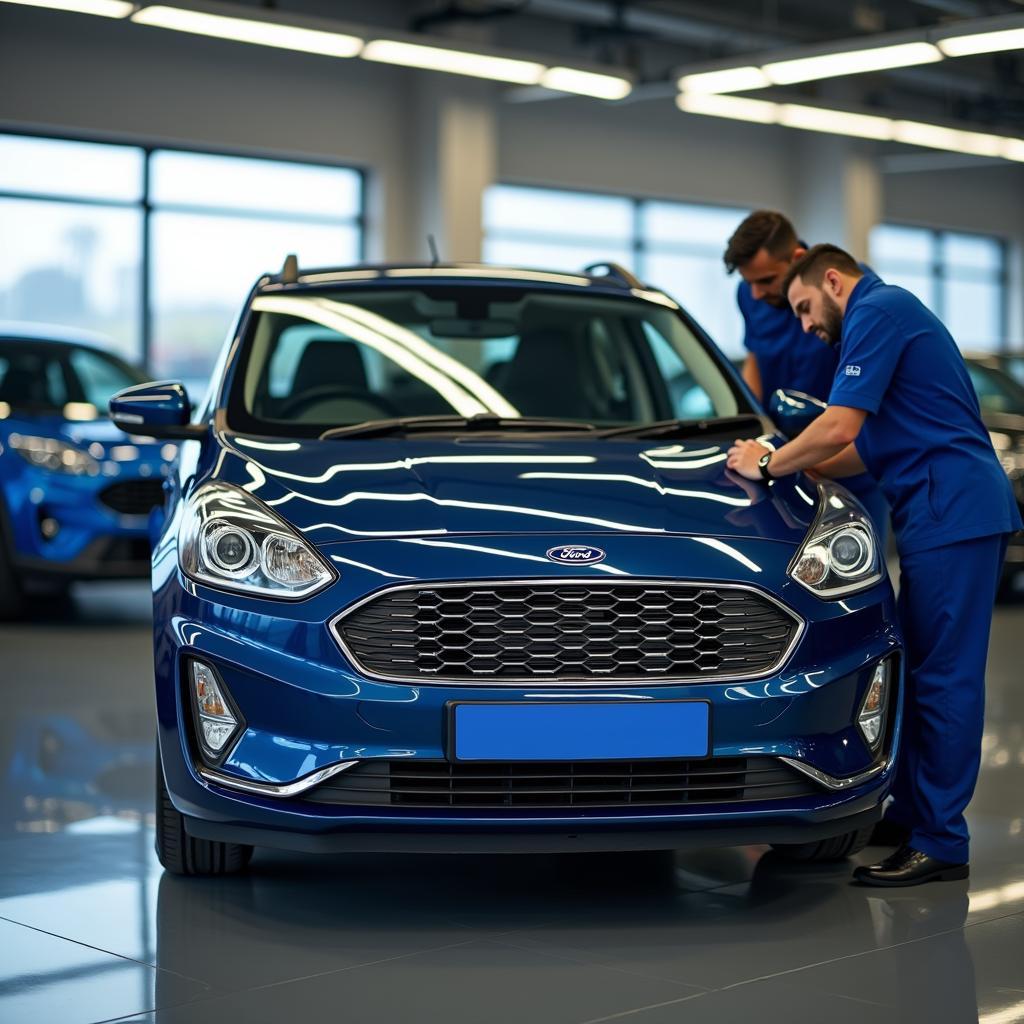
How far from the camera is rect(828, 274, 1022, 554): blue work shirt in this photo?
3.57 meters

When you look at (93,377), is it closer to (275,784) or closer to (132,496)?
(132,496)

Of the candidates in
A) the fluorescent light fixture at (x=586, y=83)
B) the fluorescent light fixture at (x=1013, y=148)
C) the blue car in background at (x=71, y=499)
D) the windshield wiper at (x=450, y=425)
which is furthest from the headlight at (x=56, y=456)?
the fluorescent light fixture at (x=1013, y=148)

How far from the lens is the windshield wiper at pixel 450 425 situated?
3.79 m

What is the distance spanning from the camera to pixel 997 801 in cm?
455

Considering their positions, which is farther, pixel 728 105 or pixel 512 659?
pixel 728 105

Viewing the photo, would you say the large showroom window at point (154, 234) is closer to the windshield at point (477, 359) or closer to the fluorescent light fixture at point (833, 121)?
the fluorescent light fixture at point (833, 121)

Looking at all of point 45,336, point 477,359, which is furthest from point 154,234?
point 477,359

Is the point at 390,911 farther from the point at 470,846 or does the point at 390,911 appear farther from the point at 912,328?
the point at 912,328

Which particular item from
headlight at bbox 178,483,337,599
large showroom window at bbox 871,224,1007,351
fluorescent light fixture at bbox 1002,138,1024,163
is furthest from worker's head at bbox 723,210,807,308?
large showroom window at bbox 871,224,1007,351

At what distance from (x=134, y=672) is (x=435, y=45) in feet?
20.5

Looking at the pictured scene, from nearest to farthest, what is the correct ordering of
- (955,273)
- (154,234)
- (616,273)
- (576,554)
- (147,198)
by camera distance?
1. (576,554)
2. (616,273)
3. (147,198)
4. (154,234)
5. (955,273)

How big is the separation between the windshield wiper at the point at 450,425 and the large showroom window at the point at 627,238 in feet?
42.1

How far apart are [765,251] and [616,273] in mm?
444

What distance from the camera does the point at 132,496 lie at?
781cm
